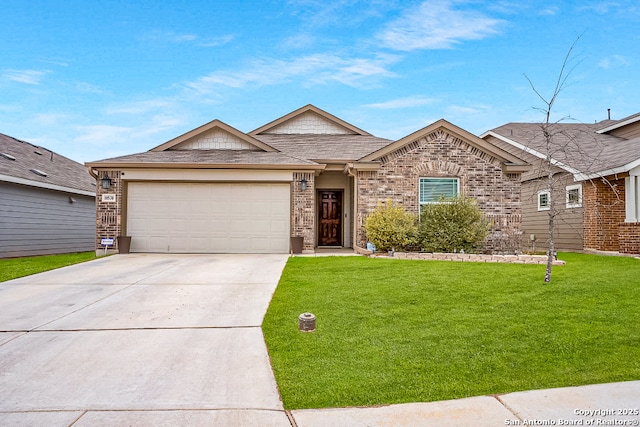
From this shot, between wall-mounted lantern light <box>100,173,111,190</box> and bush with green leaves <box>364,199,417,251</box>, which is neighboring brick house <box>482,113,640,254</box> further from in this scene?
wall-mounted lantern light <box>100,173,111,190</box>

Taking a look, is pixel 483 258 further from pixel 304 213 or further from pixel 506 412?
pixel 506 412

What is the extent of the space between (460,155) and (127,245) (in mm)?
10616

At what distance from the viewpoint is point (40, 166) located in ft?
56.0

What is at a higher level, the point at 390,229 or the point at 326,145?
the point at 326,145

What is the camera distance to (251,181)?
13.7 meters

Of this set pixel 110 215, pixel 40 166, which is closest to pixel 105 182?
pixel 110 215

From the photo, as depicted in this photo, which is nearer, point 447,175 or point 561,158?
point 447,175

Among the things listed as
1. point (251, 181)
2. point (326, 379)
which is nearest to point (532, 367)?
point (326, 379)

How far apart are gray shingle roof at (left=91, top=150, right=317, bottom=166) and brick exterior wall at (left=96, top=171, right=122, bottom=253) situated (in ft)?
2.65

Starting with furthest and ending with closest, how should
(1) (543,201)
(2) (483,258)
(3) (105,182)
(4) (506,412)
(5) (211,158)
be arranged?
(1) (543,201) < (5) (211,158) < (3) (105,182) < (2) (483,258) < (4) (506,412)

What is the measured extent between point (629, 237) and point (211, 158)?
12.6 metres

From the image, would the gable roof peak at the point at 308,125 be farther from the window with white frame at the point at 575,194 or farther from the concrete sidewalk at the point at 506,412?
the concrete sidewalk at the point at 506,412

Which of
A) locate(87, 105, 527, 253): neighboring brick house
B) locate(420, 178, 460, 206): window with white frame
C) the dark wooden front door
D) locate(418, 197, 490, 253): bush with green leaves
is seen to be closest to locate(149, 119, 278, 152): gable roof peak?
locate(87, 105, 527, 253): neighboring brick house

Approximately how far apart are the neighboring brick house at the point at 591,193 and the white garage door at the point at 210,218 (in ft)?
24.1
